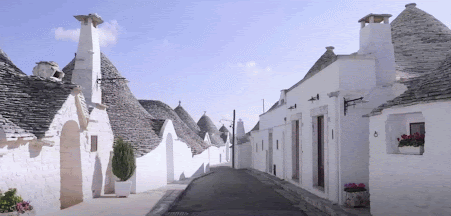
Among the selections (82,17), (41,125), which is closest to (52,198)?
(41,125)

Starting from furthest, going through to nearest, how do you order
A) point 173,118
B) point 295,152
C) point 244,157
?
point 244,157, point 173,118, point 295,152

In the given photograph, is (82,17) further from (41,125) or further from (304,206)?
(304,206)

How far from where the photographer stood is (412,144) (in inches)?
318

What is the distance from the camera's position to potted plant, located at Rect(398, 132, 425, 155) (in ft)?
26.0

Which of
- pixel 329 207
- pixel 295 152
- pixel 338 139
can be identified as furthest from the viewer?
pixel 295 152

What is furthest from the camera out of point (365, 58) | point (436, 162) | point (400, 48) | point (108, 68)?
point (108, 68)

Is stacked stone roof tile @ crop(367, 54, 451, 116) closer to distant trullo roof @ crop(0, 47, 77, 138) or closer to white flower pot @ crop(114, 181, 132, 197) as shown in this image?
distant trullo roof @ crop(0, 47, 77, 138)

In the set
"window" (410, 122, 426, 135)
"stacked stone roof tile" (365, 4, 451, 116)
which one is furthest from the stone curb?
"window" (410, 122, 426, 135)

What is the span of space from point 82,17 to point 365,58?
9.90 meters

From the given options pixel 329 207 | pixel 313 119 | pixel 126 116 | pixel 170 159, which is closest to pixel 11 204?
pixel 329 207

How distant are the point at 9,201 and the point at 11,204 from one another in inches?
2.8

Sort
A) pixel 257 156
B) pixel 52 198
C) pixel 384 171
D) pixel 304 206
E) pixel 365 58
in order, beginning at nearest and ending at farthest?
pixel 384 171
pixel 52 198
pixel 365 58
pixel 304 206
pixel 257 156

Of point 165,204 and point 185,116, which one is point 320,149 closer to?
point 165,204

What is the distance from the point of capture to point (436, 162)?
728 centimetres
